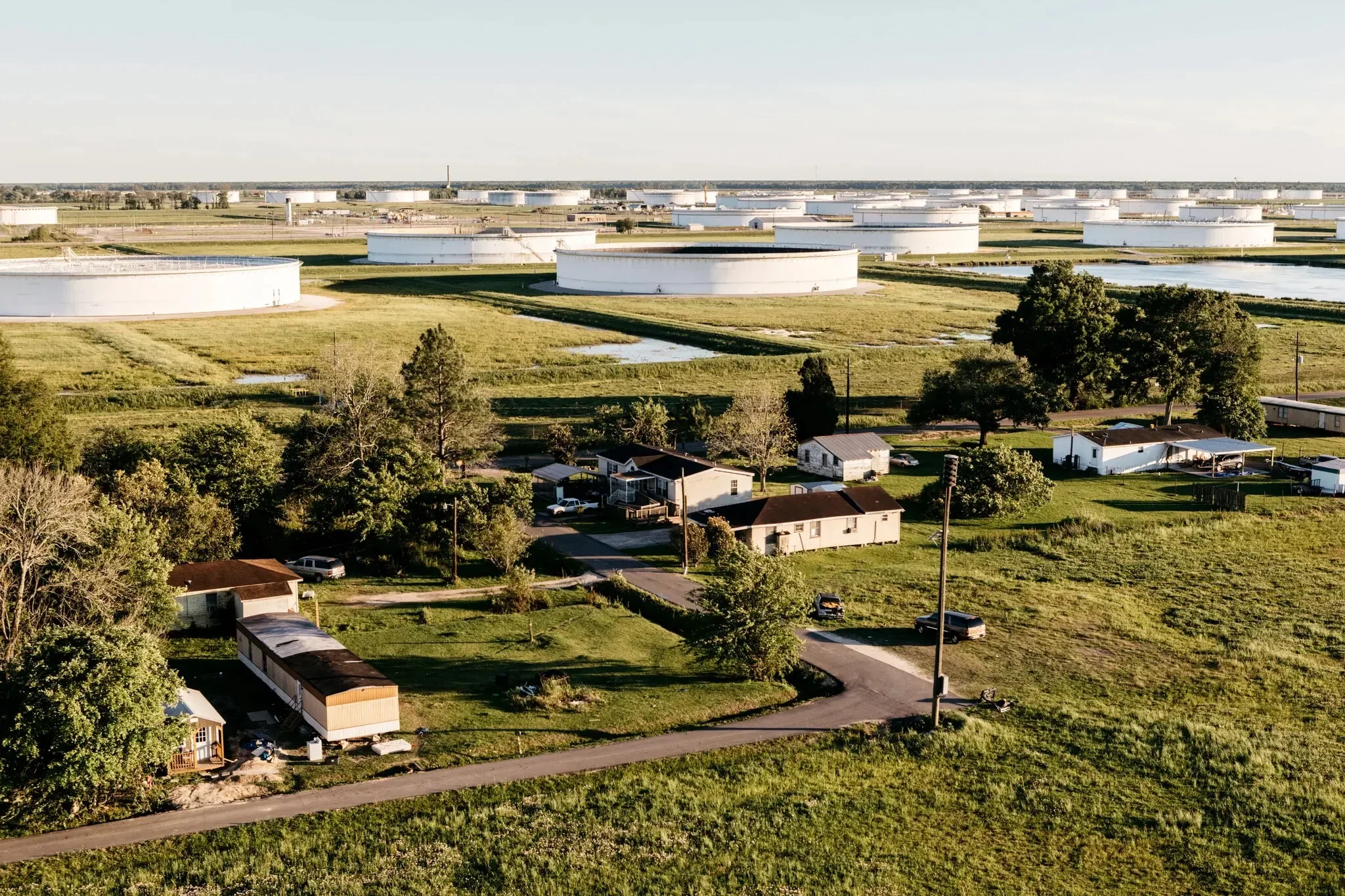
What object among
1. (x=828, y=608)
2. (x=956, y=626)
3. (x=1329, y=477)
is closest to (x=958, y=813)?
(x=956, y=626)

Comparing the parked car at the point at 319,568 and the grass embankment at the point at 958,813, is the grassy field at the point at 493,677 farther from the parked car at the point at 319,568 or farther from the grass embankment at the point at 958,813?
the parked car at the point at 319,568

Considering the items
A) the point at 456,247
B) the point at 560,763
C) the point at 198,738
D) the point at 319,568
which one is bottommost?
the point at 560,763

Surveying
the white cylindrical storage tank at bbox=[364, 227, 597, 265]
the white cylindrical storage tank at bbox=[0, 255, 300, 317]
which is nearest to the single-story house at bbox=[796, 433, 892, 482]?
the white cylindrical storage tank at bbox=[0, 255, 300, 317]

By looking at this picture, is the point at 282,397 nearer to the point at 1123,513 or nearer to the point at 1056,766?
the point at 1123,513

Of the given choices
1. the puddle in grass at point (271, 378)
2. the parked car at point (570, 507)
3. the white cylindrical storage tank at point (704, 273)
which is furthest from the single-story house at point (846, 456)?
the white cylindrical storage tank at point (704, 273)

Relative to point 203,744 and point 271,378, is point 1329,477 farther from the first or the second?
point 271,378

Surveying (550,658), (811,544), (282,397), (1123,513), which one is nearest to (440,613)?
(550,658)
